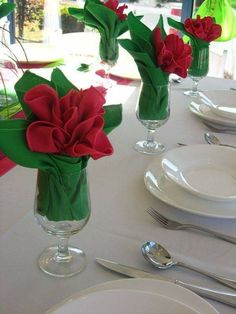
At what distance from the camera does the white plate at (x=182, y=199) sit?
0.70 m

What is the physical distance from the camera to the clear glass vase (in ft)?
1.71

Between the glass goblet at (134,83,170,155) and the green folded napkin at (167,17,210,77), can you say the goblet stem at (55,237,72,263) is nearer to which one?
the glass goblet at (134,83,170,155)

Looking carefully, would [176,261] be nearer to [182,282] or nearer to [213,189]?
[182,282]

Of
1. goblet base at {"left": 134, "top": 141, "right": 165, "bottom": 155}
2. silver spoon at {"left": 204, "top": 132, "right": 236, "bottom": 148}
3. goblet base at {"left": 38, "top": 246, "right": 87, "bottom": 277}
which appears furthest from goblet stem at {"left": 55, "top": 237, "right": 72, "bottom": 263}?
silver spoon at {"left": 204, "top": 132, "right": 236, "bottom": 148}

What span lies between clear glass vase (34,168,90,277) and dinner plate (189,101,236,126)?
25.5 inches

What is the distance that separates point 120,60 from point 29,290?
1.12 metres

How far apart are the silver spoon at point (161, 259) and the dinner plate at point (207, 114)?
0.57 meters

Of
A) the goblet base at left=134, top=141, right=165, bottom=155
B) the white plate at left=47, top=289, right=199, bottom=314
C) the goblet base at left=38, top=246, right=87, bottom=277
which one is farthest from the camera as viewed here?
the goblet base at left=134, top=141, right=165, bottom=155

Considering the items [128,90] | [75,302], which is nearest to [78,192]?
[75,302]

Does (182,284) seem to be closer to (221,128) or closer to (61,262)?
(61,262)

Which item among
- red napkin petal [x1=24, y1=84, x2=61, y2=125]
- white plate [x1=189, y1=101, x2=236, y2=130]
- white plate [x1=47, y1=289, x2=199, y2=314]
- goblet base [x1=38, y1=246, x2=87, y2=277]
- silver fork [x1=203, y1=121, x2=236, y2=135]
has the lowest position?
silver fork [x1=203, y1=121, x2=236, y2=135]

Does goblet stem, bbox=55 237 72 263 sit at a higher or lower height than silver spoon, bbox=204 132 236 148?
higher

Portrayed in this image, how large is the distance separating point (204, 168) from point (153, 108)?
16 centimetres

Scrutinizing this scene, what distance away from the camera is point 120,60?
153 cm
